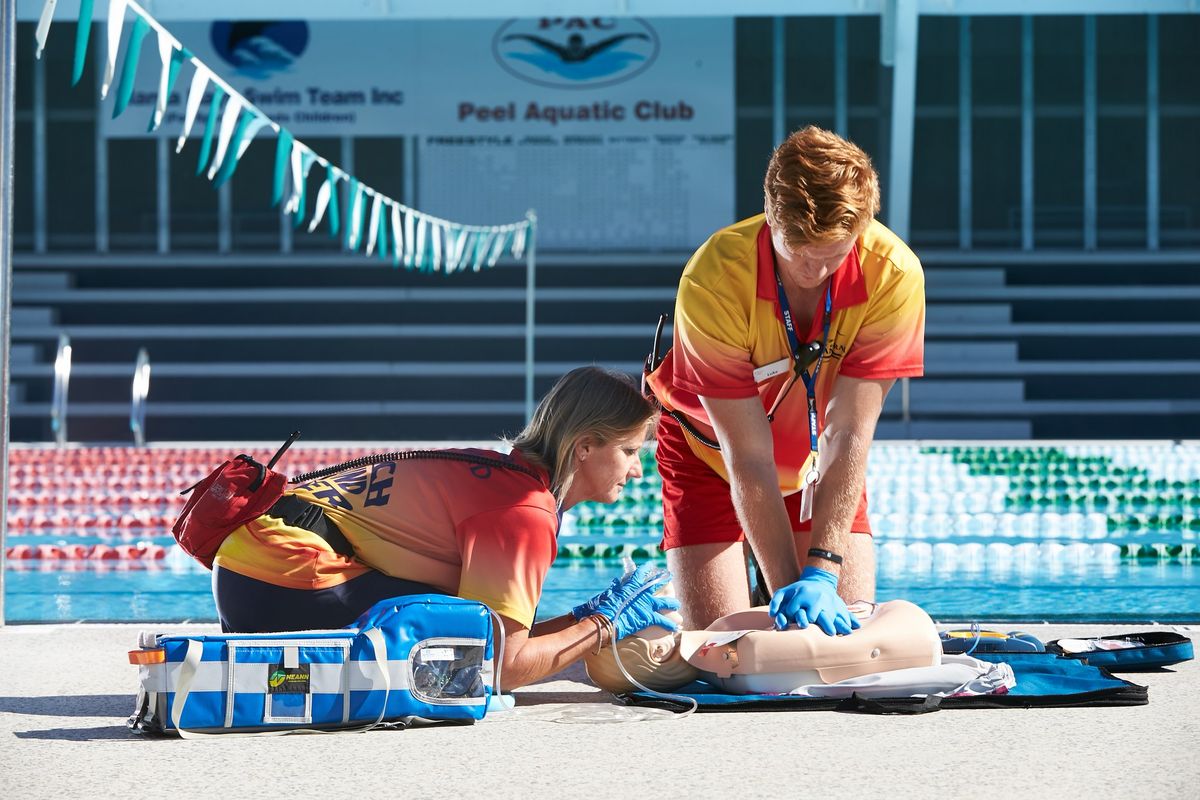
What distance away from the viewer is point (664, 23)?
19.3 meters

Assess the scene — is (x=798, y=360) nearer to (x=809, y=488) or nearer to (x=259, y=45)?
(x=809, y=488)

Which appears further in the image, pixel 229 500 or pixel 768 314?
pixel 768 314

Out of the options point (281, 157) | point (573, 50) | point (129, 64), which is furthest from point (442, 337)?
point (129, 64)

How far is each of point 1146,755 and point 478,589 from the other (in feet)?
4.29

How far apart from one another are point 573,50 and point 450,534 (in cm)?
1713

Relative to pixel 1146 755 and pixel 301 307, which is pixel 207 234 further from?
pixel 1146 755

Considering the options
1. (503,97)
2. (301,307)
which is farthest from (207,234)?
(503,97)

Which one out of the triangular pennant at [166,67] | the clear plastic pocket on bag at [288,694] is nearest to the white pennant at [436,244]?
the triangular pennant at [166,67]

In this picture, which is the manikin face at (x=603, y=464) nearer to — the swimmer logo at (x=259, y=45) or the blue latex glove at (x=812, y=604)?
the blue latex glove at (x=812, y=604)

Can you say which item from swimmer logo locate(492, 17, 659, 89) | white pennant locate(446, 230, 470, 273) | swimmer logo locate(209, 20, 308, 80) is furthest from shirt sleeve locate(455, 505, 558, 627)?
swimmer logo locate(209, 20, 308, 80)

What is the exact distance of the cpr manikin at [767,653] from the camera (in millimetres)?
3113

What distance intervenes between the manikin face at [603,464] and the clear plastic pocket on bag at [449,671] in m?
0.45

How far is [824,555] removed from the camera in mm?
3105

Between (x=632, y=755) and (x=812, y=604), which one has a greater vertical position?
(x=812, y=604)
